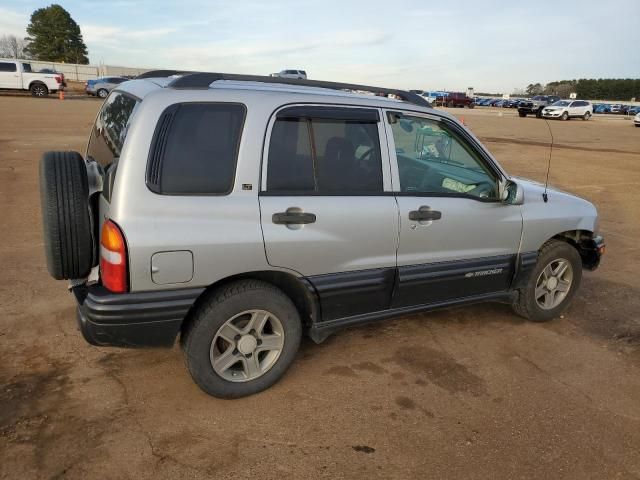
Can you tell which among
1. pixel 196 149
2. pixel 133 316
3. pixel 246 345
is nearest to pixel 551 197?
pixel 246 345

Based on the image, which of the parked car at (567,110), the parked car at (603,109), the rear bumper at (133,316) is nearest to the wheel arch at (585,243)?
the rear bumper at (133,316)

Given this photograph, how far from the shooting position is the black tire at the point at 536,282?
4086mm

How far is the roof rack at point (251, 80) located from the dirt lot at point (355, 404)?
6.01 ft

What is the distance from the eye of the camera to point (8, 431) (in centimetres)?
264

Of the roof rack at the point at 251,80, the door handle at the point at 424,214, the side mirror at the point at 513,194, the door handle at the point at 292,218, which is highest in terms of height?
the roof rack at the point at 251,80

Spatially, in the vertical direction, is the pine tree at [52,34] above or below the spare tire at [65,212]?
above

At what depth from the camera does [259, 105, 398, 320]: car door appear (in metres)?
2.88

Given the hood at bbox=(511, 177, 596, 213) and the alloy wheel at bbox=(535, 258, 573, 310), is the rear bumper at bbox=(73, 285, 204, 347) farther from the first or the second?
the alloy wheel at bbox=(535, 258, 573, 310)

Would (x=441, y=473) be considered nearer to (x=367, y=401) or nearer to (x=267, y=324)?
(x=367, y=401)

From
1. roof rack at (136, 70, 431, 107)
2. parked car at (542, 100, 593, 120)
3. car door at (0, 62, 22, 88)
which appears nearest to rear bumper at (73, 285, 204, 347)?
roof rack at (136, 70, 431, 107)

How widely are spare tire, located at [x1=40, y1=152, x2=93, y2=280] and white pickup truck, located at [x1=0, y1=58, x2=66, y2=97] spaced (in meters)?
33.8

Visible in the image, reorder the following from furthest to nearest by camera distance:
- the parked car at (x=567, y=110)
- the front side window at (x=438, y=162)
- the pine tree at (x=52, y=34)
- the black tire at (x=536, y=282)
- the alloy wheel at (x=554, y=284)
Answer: the pine tree at (x=52, y=34) < the parked car at (x=567, y=110) < the alloy wheel at (x=554, y=284) < the black tire at (x=536, y=282) < the front side window at (x=438, y=162)

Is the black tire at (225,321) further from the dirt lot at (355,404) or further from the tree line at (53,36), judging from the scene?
the tree line at (53,36)

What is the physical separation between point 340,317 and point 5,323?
8.52 ft
